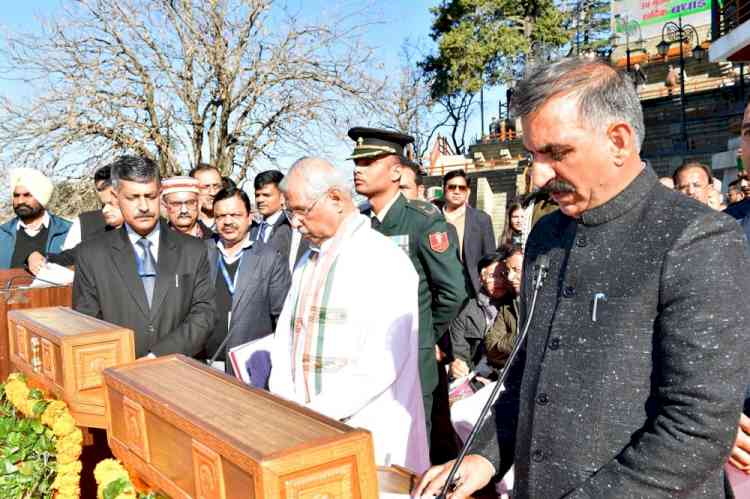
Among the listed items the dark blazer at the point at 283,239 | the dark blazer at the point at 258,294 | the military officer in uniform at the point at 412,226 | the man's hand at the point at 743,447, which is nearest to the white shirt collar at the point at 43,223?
the dark blazer at the point at 283,239

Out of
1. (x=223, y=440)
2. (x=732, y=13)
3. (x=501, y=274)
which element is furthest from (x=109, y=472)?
(x=732, y=13)

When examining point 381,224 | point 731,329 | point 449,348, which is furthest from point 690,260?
point 449,348

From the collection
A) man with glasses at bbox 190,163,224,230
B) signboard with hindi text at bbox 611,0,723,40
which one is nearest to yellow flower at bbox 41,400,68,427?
man with glasses at bbox 190,163,224,230

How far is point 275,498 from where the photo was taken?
1.14 metres

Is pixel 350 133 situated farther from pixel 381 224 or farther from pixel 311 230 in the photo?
pixel 311 230

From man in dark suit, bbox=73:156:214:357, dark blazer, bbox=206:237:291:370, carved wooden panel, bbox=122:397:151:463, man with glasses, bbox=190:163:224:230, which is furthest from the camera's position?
man with glasses, bbox=190:163:224:230

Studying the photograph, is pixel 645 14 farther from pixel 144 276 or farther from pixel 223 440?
pixel 223 440

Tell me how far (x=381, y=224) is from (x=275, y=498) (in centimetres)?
237

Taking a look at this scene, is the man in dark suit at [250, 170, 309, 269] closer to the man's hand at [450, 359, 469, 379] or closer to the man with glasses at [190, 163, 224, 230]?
the man with glasses at [190, 163, 224, 230]

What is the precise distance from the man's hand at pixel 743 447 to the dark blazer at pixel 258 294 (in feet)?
9.09

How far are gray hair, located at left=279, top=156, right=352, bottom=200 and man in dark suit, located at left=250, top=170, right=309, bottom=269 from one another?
2102 mm

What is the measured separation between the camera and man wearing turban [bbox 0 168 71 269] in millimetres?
4785

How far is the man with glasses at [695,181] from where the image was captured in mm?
4680

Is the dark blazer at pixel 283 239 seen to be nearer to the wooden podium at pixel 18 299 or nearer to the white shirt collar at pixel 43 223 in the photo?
the wooden podium at pixel 18 299
